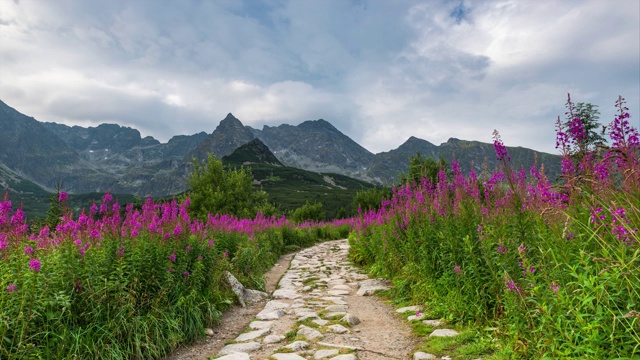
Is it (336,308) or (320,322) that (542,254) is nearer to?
(320,322)

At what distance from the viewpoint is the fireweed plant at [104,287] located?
3.79m

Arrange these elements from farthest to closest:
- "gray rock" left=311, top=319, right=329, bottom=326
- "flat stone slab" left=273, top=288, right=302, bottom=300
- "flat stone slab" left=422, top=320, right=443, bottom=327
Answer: "flat stone slab" left=273, top=288, right=302, bottom=300 → "gray rock" left=311, top=319, right=329, bottom=326 → "flat stone slab" left=422, top=320, right=443, bottom=327

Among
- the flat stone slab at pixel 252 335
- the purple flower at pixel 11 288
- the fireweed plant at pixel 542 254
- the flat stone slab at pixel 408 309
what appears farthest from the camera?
the flat stone slab at pixel 408 309

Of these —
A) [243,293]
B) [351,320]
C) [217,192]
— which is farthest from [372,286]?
[217,192]

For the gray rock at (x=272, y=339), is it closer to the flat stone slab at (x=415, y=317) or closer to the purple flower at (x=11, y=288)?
the flat stone slab at (x=415, y=317)

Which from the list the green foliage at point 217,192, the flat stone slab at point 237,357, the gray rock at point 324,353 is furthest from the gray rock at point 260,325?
the green foliage at point 217,192

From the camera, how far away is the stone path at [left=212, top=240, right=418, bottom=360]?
183 inches

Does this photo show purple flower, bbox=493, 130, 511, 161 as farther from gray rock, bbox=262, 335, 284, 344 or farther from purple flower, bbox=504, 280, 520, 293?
gray rock, bbox=262, 335, 284, 344

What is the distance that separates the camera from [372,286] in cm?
859

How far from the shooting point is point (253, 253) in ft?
33.6

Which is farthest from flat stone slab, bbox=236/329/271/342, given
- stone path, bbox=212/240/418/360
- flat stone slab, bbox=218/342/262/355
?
flat stone slab, bbox=218/342/262/355

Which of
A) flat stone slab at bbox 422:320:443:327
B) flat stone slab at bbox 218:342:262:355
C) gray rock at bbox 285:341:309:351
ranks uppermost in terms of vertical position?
flat stone slab at bbox 422:320:443:327

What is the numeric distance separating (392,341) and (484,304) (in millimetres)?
1370

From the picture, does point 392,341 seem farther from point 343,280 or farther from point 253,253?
point 253,253
